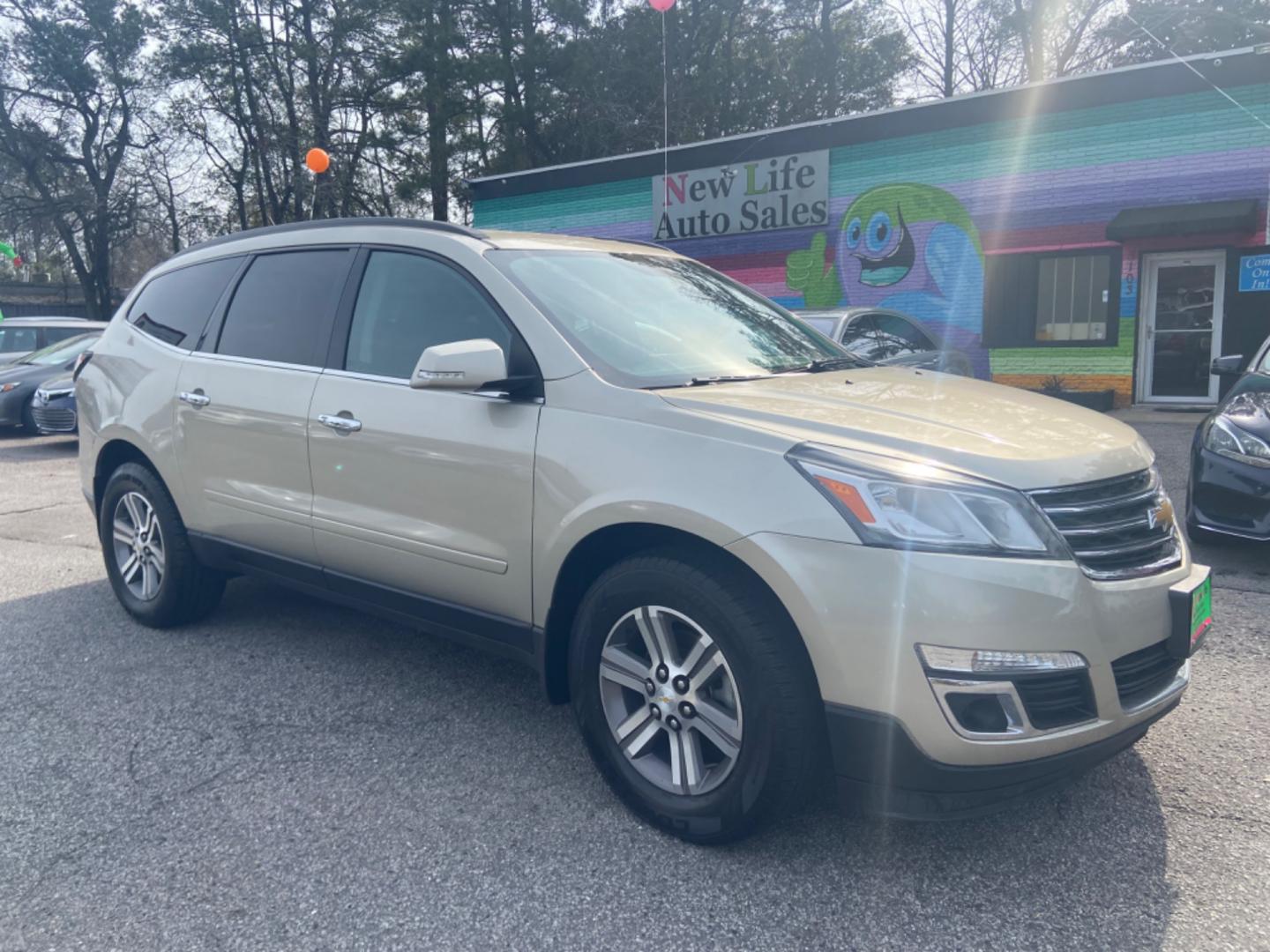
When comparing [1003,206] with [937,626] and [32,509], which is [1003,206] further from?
[937,626]

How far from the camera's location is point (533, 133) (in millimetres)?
25953

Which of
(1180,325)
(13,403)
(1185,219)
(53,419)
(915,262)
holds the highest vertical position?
(1185,219)

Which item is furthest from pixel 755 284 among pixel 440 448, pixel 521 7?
pixel 440 448

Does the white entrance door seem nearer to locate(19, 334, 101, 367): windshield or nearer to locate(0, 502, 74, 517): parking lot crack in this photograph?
locate(0, 502, 74, 517): parking lot crack

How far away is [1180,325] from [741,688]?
45.0 ft

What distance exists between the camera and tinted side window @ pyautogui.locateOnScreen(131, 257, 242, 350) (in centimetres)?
454

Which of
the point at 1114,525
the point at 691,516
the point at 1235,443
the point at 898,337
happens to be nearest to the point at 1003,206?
the point at 898,337

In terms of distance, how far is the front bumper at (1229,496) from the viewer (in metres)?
5.01

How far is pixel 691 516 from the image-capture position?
2.62 metres

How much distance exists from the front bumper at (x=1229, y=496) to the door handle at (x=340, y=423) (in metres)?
4.36

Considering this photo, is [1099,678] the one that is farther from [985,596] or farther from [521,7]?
[521,7]

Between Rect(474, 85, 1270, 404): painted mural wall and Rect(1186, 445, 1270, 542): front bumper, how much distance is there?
9.67 m

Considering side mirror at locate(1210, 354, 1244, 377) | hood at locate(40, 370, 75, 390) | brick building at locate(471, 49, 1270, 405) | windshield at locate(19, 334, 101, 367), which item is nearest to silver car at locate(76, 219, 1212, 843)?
side mirror at locate(1210, 354, 1244, 377)

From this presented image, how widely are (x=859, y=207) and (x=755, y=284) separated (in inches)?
91.7
